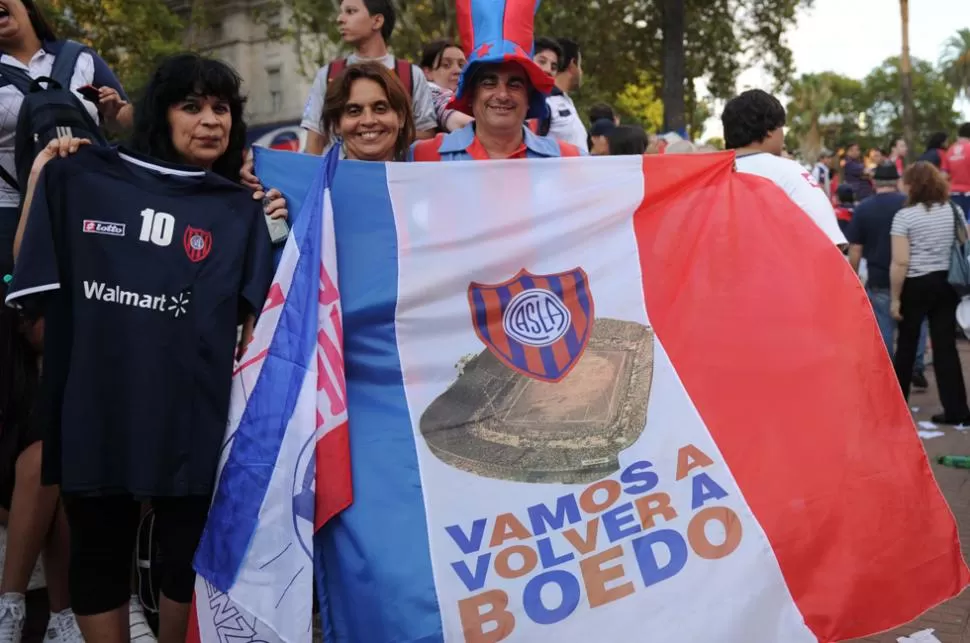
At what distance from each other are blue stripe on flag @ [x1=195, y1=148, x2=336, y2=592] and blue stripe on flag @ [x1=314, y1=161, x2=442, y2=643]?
21cm

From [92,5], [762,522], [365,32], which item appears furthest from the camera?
[92,5]

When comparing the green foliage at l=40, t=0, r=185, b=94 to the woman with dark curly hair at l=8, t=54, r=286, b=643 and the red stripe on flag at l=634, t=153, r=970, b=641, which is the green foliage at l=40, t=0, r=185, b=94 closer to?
the woman with dark curly hair at l=8, t=54, r=286, b=643

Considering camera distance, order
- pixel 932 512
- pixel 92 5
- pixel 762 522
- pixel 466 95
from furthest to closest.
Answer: pixel 92 5 < pixel 466 95 < pixel 932 512 < pixel 762 522

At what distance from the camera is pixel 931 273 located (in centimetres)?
793

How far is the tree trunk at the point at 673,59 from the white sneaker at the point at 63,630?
49.4 feet

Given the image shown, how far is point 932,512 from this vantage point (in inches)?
125

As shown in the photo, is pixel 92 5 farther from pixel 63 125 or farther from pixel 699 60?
pixel 63 125

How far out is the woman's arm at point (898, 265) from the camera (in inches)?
312

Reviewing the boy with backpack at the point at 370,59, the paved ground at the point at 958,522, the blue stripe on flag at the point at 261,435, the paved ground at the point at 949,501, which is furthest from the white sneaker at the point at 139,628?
the paved ground at the point at 949,501

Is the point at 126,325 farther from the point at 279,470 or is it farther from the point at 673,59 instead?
the point at 673,59

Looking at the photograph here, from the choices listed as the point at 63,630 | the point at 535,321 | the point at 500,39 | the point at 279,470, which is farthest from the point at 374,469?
the point at 500,39

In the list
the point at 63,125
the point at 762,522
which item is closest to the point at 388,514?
the point at 762,522

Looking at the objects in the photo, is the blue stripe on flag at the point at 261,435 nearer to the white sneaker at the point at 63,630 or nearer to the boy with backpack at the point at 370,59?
the white sneaker at the point at 63,630

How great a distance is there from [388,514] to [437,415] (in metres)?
0.35
